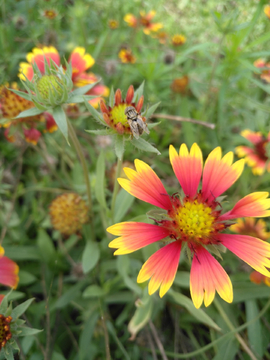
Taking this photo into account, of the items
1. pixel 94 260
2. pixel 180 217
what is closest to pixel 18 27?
pixel 94 260

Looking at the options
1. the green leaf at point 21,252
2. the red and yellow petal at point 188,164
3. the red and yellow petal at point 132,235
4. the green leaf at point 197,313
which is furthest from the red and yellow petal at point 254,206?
the green leaf at point 21,252

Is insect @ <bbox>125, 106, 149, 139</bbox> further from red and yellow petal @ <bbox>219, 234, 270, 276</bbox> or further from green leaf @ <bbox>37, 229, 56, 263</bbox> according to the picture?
green leaf @ <bbox>37, 229, 56, 263</bbox>

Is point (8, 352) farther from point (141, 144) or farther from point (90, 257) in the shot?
point (141, 144)

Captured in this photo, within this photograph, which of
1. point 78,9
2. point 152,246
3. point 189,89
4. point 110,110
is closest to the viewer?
point 110,110

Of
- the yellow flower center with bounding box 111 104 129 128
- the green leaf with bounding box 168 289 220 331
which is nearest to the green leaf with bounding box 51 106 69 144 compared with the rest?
the yellow flower center with bounding box 111 104 129 128

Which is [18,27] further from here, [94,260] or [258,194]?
[258,194]

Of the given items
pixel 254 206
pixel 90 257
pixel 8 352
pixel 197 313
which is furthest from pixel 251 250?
pixel 8 352
